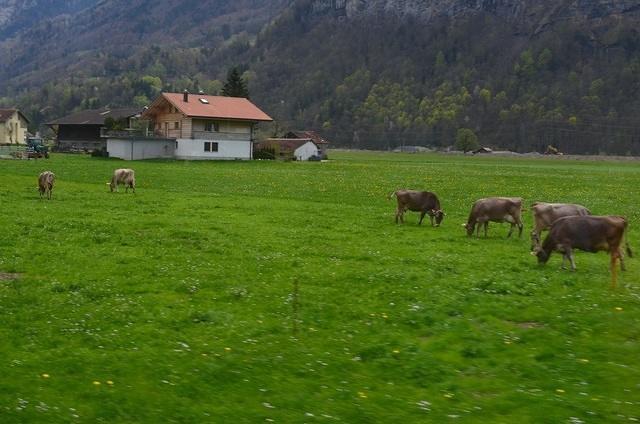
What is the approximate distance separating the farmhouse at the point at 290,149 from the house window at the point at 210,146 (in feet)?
35.8

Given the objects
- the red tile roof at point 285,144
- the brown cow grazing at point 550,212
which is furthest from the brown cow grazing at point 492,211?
the red tile roof at point 285,144

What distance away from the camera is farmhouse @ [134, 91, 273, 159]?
293 feet

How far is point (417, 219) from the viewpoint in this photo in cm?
3133

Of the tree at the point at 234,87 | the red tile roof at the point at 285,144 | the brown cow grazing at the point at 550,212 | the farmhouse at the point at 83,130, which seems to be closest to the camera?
the brown cow grazing at the point at 550,212

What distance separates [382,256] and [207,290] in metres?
6.48

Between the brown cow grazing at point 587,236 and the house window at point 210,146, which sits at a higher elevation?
the house window at point 210,146

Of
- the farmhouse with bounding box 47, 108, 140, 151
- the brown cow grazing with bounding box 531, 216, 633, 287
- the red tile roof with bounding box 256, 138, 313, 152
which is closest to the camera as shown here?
the brown cow grazing with bounding box 531, 216, 633, 287

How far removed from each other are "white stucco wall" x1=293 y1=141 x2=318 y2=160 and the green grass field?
8266cm

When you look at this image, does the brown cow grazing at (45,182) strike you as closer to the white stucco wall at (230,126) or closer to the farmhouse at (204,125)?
the farmhouse at (204,125)

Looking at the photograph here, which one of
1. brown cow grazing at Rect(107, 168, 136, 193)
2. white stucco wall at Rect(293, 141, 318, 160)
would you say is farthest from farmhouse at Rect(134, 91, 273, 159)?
brown cow grazing at Rect(107, 168, 136, 193)

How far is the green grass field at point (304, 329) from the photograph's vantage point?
31.1 feet

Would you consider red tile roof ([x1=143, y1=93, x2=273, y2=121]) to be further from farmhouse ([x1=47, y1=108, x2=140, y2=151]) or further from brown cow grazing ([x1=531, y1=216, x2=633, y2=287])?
brown cow grazing ([x1=531, y1=216, x2=633, y2=287])

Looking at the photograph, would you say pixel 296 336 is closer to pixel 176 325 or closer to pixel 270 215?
pixel 176 325

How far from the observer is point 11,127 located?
421ft
